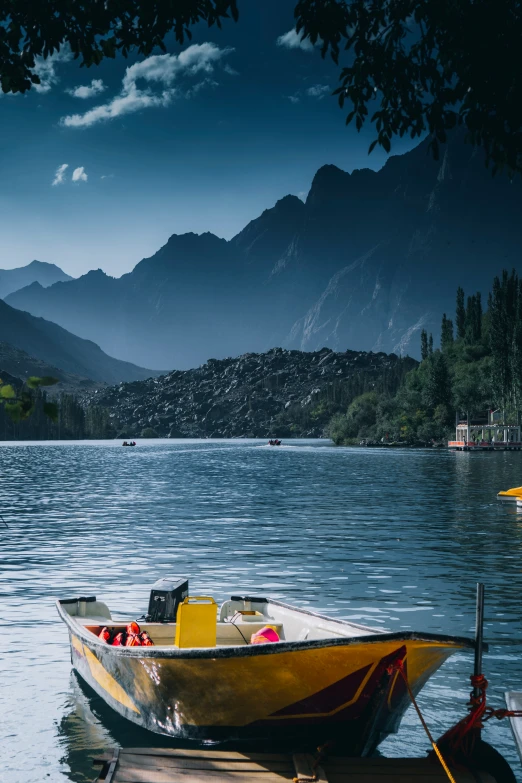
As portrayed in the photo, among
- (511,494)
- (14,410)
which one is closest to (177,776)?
(14,410)

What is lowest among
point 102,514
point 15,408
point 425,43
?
point 102,514

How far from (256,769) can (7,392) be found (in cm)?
801

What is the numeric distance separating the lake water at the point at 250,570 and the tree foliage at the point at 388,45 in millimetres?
10091

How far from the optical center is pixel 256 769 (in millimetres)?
10820

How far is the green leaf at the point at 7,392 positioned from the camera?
15.6 ft

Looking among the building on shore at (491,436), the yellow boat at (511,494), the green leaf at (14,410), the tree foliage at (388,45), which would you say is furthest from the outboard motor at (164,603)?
the building on shore at (491,436)

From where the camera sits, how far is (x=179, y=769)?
421 inches

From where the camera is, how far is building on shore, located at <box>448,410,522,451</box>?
18262 cm

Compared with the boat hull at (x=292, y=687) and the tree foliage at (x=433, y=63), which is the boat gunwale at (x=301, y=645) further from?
the tree foliage at (x=433, y=63)

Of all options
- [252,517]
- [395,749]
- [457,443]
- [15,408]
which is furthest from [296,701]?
[457,443]

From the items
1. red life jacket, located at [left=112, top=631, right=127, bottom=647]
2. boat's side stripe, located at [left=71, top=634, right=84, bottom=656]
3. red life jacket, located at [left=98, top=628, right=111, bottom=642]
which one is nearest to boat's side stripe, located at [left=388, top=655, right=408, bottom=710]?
red life jacket, located at [left=112, top=631, right=127, bottom=647]

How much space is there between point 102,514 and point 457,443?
140028mm

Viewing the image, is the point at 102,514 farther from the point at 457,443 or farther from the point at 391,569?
the point at 457,443

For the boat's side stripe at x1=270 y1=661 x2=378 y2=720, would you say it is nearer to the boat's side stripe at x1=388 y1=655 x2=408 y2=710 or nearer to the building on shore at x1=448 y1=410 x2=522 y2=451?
the boat's side stripe at x1=388 y1=655 x2=408 y2=710
